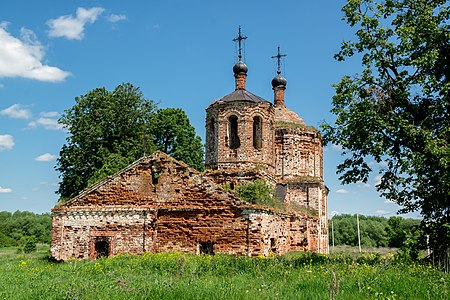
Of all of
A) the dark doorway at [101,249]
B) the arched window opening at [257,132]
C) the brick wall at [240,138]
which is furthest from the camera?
the arched window opening at [257,132]

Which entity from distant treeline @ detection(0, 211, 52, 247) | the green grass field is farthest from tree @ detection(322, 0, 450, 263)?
distant treeline @ detection(0, 211, 52, 247)

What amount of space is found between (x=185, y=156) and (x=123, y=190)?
59.8 feet

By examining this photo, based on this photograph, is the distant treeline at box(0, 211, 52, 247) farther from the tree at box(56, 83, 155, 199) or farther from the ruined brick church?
the ruined brick church

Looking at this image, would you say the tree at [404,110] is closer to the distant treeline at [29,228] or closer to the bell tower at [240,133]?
the bell tower at [240,133]

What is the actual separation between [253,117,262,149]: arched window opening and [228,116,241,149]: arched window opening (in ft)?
2.81

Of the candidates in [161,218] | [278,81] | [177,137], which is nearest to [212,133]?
[161,218]

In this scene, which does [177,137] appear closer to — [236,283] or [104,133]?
[104,133]

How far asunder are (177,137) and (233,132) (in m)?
14.4

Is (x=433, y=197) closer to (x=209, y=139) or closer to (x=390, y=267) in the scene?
(x=390, y=267)

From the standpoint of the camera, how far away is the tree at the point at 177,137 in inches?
1451

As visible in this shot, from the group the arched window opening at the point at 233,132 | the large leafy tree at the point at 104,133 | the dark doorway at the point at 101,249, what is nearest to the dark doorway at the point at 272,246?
the arched window opening at the point at 233,132

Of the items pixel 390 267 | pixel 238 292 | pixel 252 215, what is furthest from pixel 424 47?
pixel 238 292

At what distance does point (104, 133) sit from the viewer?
32.8 metres

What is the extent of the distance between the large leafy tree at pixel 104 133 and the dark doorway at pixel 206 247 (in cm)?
1407
